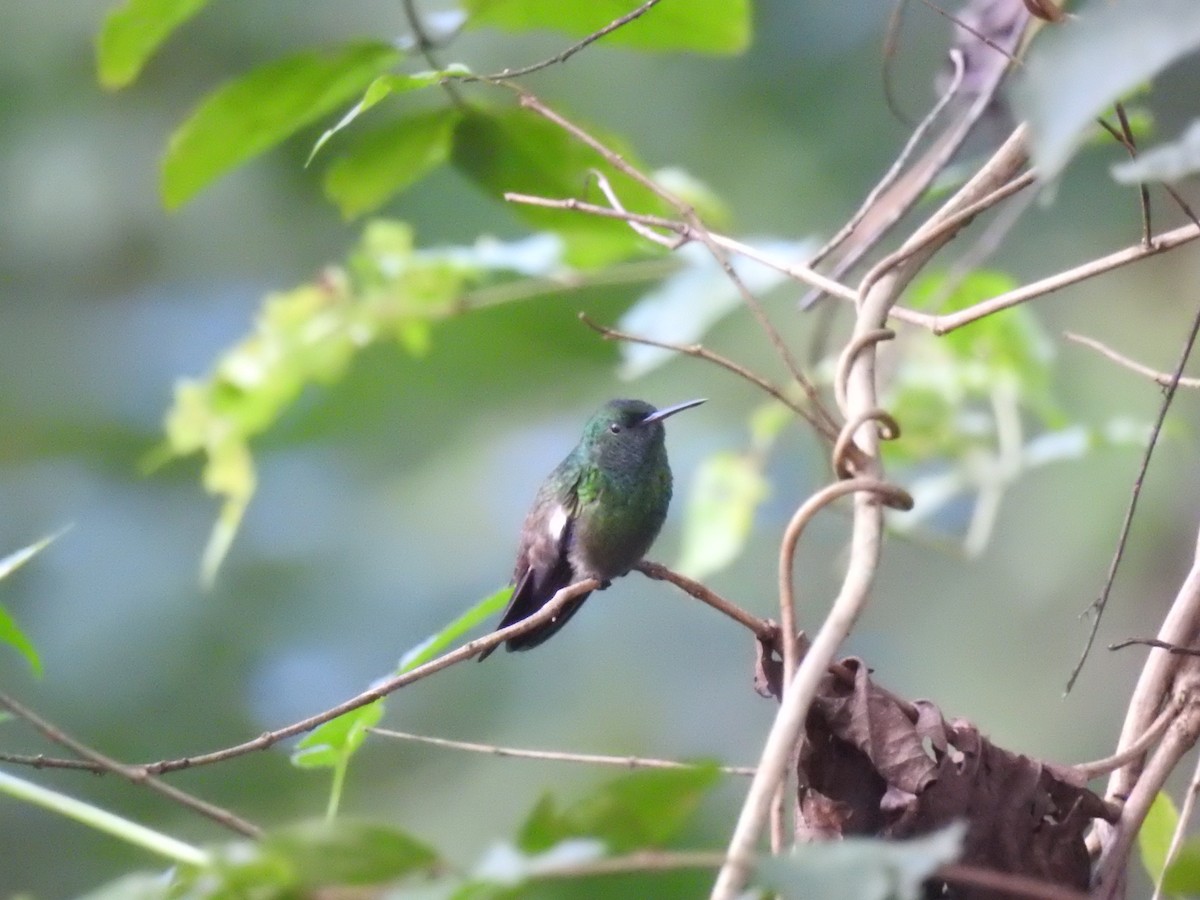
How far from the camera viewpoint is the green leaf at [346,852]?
1.63 feet

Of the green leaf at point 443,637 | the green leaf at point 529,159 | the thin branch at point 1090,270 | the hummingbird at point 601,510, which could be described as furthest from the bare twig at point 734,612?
the hummingbird at point 601,510

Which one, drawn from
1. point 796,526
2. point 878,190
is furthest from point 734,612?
point 878,190

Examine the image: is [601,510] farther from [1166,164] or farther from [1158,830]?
[1166,164]

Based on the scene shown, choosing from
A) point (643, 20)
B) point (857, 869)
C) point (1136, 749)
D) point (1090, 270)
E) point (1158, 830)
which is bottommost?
point (1158, 830)

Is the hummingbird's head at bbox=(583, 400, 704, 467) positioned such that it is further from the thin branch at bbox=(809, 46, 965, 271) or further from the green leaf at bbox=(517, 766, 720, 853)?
the green leaf at bbox=(517, 766, 720, 853)

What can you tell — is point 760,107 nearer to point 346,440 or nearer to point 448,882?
point 346,440

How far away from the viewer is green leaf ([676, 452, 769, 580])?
2.04 metres

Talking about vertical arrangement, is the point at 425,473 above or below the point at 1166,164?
below

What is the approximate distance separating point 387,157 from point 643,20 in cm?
35

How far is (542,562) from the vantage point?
1.77m

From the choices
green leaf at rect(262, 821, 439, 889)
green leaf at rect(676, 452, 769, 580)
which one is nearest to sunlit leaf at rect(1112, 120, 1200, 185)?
green leaf at rect(262, 821, 439, 889)

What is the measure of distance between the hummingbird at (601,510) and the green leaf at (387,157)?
459 millimetres

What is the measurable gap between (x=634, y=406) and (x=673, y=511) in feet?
5.68

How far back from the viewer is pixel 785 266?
106 centimetres
